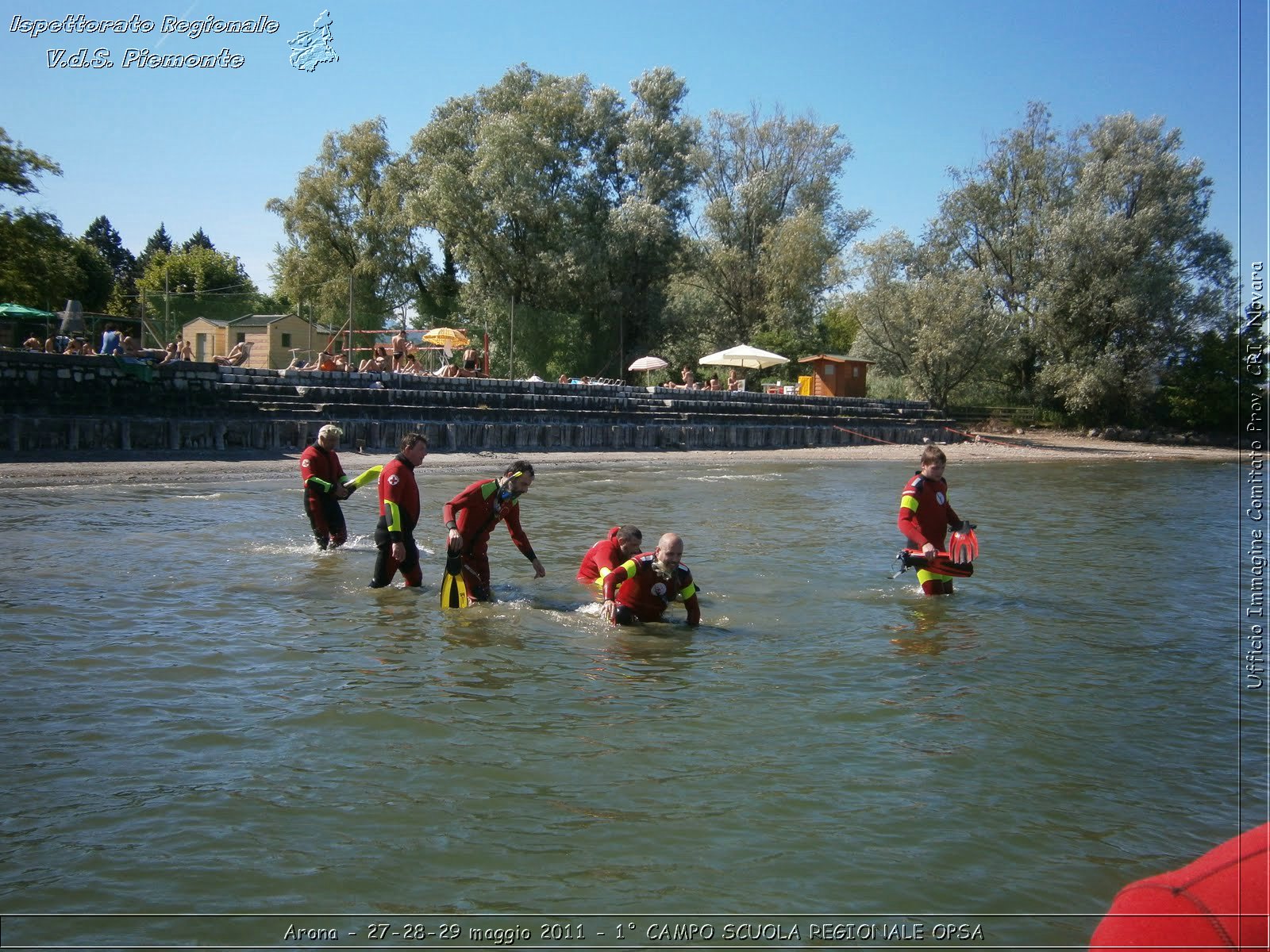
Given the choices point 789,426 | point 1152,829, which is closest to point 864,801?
point 1152,829

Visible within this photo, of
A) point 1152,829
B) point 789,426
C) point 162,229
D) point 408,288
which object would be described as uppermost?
point 162,229

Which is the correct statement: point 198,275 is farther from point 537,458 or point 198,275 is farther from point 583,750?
point 583,750

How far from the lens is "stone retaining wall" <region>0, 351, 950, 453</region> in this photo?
21953 millimetres

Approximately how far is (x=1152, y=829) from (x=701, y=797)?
7.93 feet

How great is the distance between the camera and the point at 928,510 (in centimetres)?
1003

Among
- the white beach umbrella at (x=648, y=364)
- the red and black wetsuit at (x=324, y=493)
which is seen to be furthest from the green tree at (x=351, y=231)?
the red and black wetsuit at (x=324, y=493)

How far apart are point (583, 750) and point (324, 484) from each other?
6.73 m

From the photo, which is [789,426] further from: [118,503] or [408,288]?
[118,503]

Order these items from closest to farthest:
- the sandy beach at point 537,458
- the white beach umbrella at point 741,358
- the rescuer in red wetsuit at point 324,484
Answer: the rescuer in red wetsuit at point 324,484
the sandy beach at point 537,458
the white beach umbrella at point 741,358

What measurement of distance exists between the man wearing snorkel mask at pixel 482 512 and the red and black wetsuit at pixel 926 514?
3598 millimetres

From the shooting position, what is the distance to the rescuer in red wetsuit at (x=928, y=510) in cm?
984

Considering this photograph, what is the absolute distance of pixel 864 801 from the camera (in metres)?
5.73

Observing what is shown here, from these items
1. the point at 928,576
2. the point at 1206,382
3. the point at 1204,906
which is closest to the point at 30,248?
the point at 928,576

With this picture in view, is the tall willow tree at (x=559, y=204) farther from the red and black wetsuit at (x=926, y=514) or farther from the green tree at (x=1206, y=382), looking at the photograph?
the red and black wetsuit at (x=926, y=514)
